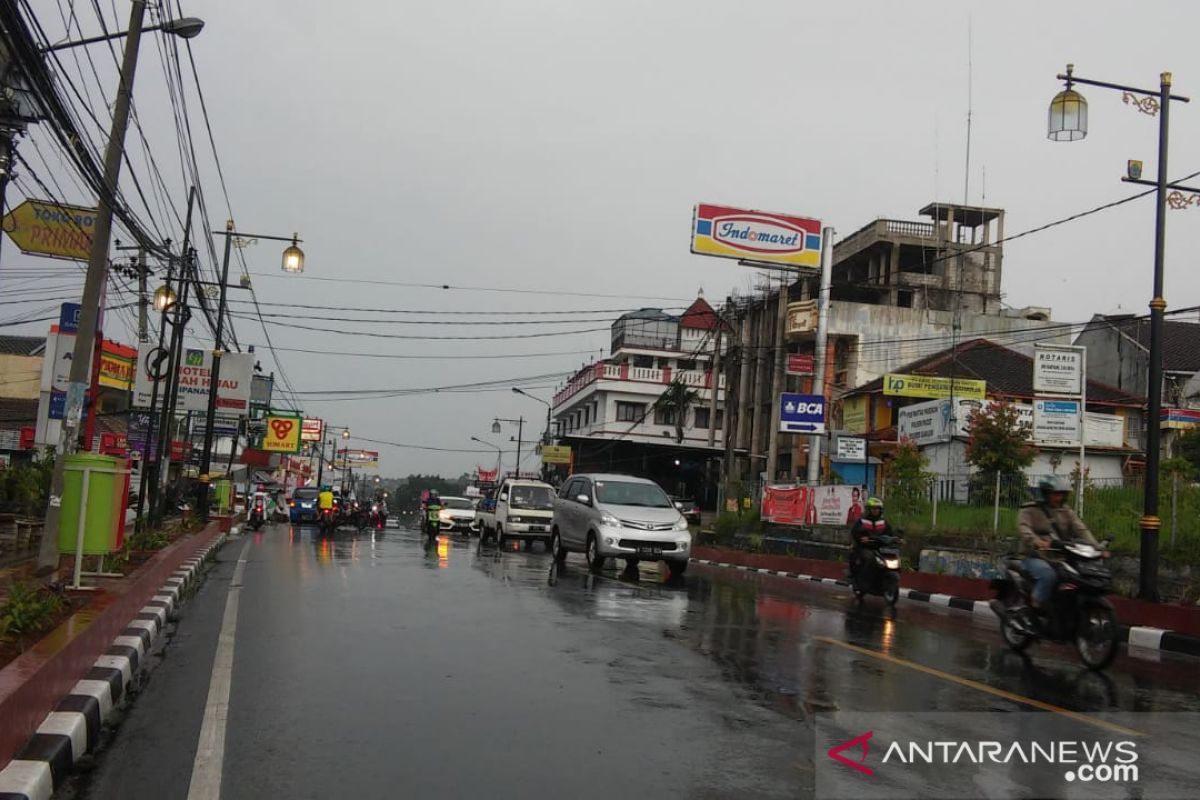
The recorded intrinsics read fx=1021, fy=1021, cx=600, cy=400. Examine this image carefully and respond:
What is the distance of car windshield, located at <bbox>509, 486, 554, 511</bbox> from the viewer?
27562mm

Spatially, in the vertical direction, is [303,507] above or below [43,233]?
below

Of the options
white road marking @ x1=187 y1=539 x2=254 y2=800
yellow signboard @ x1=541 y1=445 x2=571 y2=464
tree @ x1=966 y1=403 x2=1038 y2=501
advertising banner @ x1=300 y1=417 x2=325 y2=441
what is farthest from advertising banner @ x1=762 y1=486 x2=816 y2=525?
advertising banner @ x1=300 y1=417 x2=325 y2=441

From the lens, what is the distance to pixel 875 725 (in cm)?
625

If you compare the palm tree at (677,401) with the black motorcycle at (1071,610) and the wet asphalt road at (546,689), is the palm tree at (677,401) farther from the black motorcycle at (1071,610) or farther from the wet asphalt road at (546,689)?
the black motorcycle at (1071,610)

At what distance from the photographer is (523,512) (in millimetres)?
27234

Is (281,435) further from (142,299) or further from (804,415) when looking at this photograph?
(804,415)

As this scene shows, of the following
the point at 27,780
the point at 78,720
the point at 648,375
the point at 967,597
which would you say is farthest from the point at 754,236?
the point at 27,780

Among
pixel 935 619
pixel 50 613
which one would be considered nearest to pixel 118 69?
pixel 50 613

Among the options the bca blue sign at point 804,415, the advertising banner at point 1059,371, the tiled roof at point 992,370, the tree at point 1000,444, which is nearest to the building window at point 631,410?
the tiled roof at point 992,370

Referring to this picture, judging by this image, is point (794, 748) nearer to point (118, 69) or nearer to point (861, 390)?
point (118, 69)

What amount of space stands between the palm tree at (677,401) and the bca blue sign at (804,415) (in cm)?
3317

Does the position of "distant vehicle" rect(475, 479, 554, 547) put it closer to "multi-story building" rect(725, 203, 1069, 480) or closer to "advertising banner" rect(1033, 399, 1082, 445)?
"advertising banner" rect(1033, 399, 1082, 445)

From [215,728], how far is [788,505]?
74.1 feet

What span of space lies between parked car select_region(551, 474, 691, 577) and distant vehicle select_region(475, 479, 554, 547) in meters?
6.96
